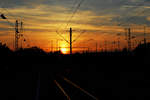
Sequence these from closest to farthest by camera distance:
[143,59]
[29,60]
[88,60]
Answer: [143,59] → [88,60] → [29,60]

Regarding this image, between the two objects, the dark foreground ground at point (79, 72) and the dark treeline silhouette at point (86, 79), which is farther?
the dark foreground ground at point (79, 72)

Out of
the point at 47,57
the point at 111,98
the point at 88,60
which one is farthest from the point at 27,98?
the point at 47,57

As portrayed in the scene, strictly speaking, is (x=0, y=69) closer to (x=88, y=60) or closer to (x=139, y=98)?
(x=88, y=60)

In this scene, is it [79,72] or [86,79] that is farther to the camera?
[79,72]

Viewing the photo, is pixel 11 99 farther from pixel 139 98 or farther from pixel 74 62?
pixel 74 62

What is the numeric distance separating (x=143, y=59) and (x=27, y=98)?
37.9 m

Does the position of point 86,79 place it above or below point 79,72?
above

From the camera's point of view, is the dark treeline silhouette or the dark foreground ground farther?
the dark foreground ground

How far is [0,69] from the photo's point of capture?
43.8m

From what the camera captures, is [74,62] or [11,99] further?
[74,62]

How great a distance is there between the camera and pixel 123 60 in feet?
174

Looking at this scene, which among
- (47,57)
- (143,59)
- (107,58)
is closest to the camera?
(143,59)

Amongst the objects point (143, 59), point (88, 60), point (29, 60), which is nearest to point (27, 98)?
point (143, 59)

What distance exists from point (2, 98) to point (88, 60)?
52.8 m
